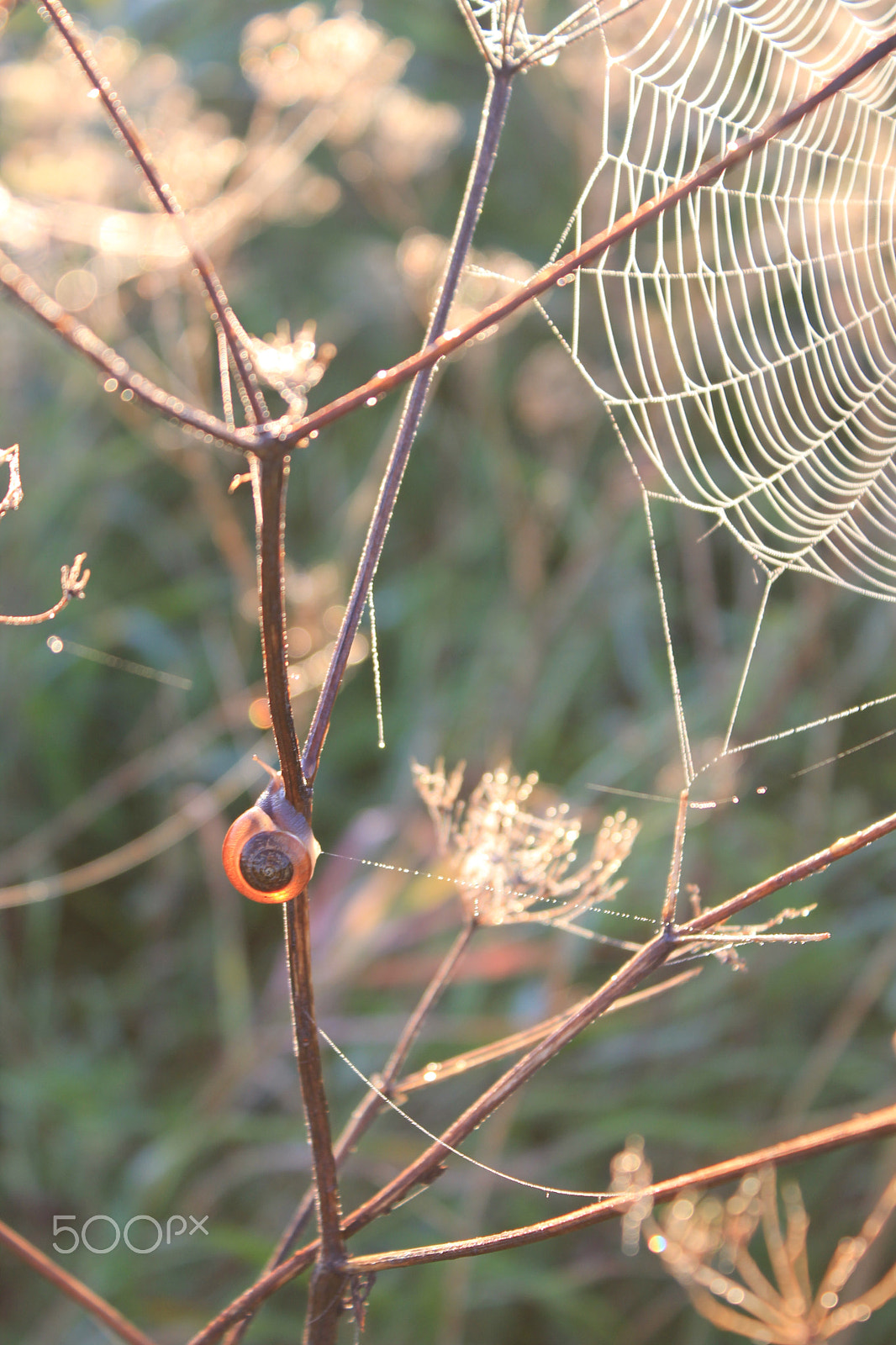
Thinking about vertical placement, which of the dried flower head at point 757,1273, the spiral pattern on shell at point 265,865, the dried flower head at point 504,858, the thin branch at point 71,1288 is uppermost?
the spiral pattern on shell at point 265,865

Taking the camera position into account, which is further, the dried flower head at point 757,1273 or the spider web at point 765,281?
the spider web at point 765,281

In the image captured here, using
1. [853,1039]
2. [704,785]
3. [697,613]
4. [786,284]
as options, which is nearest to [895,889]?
[853,1039]

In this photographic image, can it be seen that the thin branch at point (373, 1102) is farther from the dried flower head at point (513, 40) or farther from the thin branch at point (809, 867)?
the dried flower head at point (513, 40)

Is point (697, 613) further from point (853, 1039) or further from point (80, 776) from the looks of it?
point (80, 776)

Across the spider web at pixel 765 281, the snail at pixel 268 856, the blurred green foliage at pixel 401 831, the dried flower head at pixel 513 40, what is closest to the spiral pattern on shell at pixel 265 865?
the snail at pixel 268 856

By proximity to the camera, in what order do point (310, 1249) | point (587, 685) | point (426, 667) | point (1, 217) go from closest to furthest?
point (310, 1249)
point (1, 217)
point (426, 667)
point (587, 685)

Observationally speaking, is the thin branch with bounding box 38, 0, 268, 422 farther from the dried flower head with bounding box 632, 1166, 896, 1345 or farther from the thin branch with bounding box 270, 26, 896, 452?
the dried flower head with bounding box 632, 1166, 896, 1345

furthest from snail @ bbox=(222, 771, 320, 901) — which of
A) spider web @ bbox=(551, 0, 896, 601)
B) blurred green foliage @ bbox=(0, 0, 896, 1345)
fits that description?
spider web @ bbox=(551, 0, 896, 601)
